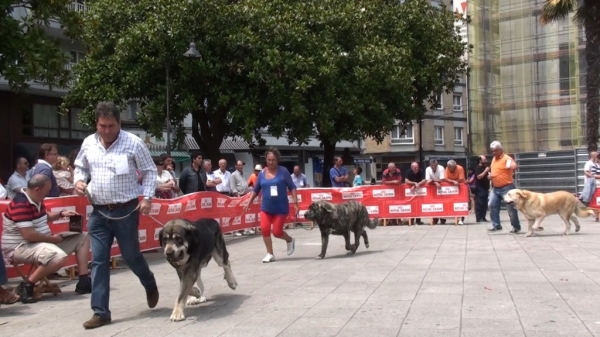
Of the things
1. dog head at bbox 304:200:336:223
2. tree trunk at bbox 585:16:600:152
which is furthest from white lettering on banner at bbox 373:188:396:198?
dog head at bbox 304:200:336:223

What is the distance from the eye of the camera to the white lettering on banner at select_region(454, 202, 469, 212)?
64.3ft

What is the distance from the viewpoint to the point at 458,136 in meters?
62.4

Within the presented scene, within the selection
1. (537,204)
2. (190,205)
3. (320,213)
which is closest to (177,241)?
(320,213)

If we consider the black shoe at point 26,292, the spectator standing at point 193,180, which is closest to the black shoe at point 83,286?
the black shoe at point 26,292

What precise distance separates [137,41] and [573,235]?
49.7 feet

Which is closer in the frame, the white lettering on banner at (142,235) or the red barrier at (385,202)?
the white lettering on banner at (142,235)

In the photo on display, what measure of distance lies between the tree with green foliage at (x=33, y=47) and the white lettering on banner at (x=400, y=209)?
9.70 meters

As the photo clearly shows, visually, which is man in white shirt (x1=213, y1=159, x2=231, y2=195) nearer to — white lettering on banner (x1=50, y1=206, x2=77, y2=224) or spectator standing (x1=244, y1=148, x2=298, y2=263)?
spectator standing (x1=244, y1=148, x2=298, y2=263)

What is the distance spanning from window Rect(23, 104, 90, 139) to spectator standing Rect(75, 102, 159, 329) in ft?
83.1

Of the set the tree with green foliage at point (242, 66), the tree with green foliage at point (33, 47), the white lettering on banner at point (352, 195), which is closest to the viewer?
the tree with green foliage at point (33, 47)

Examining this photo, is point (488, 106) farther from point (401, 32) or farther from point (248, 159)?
point (248, 159)

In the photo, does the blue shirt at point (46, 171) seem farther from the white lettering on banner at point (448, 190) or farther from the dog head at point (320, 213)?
the white lettering on banner at point (448, 190)

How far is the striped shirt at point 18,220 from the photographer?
838 centimetres

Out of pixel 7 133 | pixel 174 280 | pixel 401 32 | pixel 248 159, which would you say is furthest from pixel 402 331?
pixel 248 159
